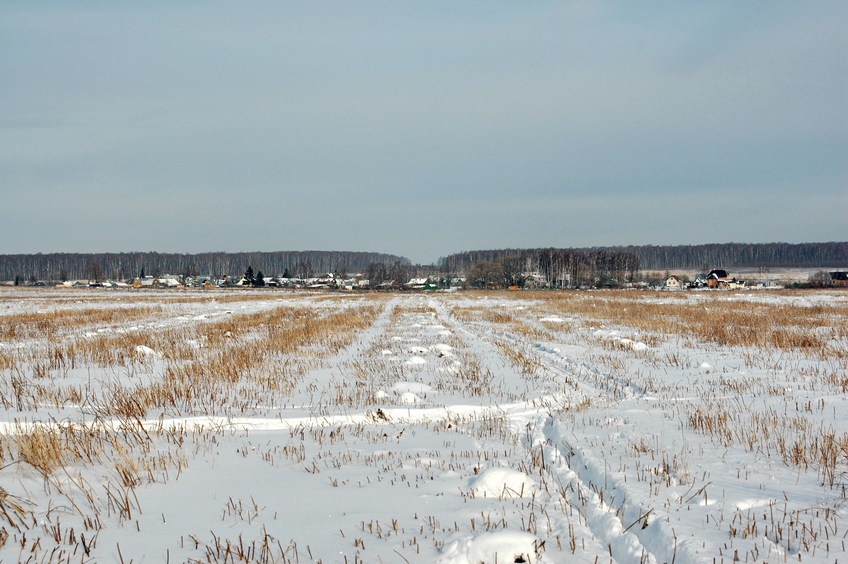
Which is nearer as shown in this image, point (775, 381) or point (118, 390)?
point (118, 390)

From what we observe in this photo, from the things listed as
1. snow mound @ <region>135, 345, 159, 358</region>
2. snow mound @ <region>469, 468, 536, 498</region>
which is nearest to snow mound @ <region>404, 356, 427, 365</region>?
snow mound @ <region>135, 345, 159, 358</region>

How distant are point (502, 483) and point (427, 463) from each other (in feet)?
3.36

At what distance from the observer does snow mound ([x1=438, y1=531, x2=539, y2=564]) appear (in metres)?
3.62

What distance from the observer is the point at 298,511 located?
4477 mm

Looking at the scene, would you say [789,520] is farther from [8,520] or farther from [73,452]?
[73,452]

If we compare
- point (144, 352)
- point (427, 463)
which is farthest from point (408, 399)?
point (144, 352)

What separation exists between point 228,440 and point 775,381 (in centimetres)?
973

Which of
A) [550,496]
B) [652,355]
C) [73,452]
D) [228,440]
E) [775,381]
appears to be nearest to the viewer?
[550,496]

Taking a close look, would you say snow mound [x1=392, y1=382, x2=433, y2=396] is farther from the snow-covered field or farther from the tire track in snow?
the tire track in snow

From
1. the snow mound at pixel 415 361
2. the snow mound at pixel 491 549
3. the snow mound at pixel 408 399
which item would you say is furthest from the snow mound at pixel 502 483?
the snow mound at pixel 415 361

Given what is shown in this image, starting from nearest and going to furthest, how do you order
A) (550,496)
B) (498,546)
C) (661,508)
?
(498,546), (661,508), (550,496)

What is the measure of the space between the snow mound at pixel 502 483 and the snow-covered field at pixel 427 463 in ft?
0.09

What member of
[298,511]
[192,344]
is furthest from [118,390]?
[192,344]

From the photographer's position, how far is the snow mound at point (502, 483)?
15.7ft
